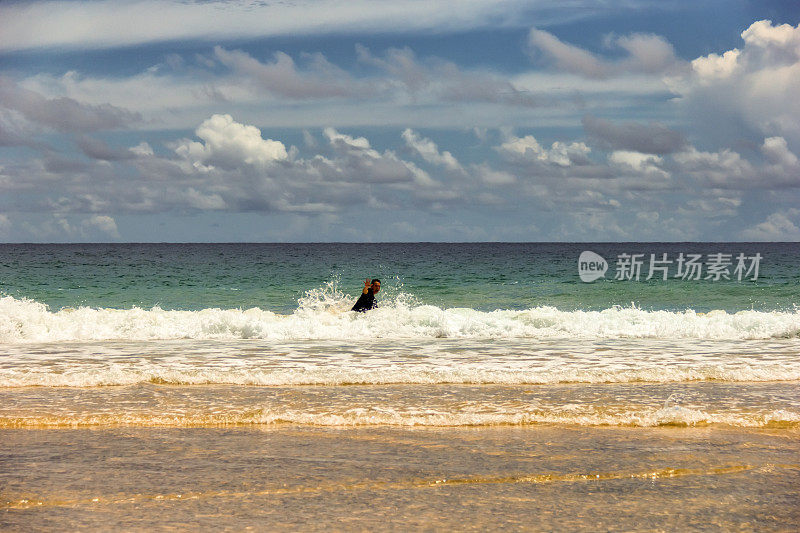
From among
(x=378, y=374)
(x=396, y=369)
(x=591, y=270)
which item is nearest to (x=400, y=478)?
(x=378, y=374)

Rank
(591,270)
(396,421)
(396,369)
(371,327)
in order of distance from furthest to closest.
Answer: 1. (591,270)
2. (371,327)
3. (396,369)
4. (396,421)

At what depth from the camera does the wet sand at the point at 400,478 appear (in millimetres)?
4840

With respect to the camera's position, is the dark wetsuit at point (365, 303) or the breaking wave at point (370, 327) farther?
the dark wetsuit at point (365, 303)

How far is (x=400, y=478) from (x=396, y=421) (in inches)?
84.3

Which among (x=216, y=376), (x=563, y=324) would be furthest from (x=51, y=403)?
(x=563, y=324)

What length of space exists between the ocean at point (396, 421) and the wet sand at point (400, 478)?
0.03 meters

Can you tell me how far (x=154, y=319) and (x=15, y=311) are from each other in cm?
349

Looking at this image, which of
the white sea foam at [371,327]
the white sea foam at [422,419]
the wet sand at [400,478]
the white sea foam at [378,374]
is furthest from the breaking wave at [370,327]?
the wet sand at [400,478]

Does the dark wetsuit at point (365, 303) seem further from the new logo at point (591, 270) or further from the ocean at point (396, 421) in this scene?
the new logo at point (591, 270)

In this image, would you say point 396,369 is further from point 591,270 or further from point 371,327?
point 591,270

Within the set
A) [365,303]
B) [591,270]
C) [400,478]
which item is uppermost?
[591,270]

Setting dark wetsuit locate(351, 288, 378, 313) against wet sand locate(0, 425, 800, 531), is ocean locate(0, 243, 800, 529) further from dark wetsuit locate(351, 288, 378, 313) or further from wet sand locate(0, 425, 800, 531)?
dark wetsuit locate(351, 288, 378, 313)

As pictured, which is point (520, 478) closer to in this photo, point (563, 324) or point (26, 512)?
point (26, 512)

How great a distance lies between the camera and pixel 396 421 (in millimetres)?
7914
